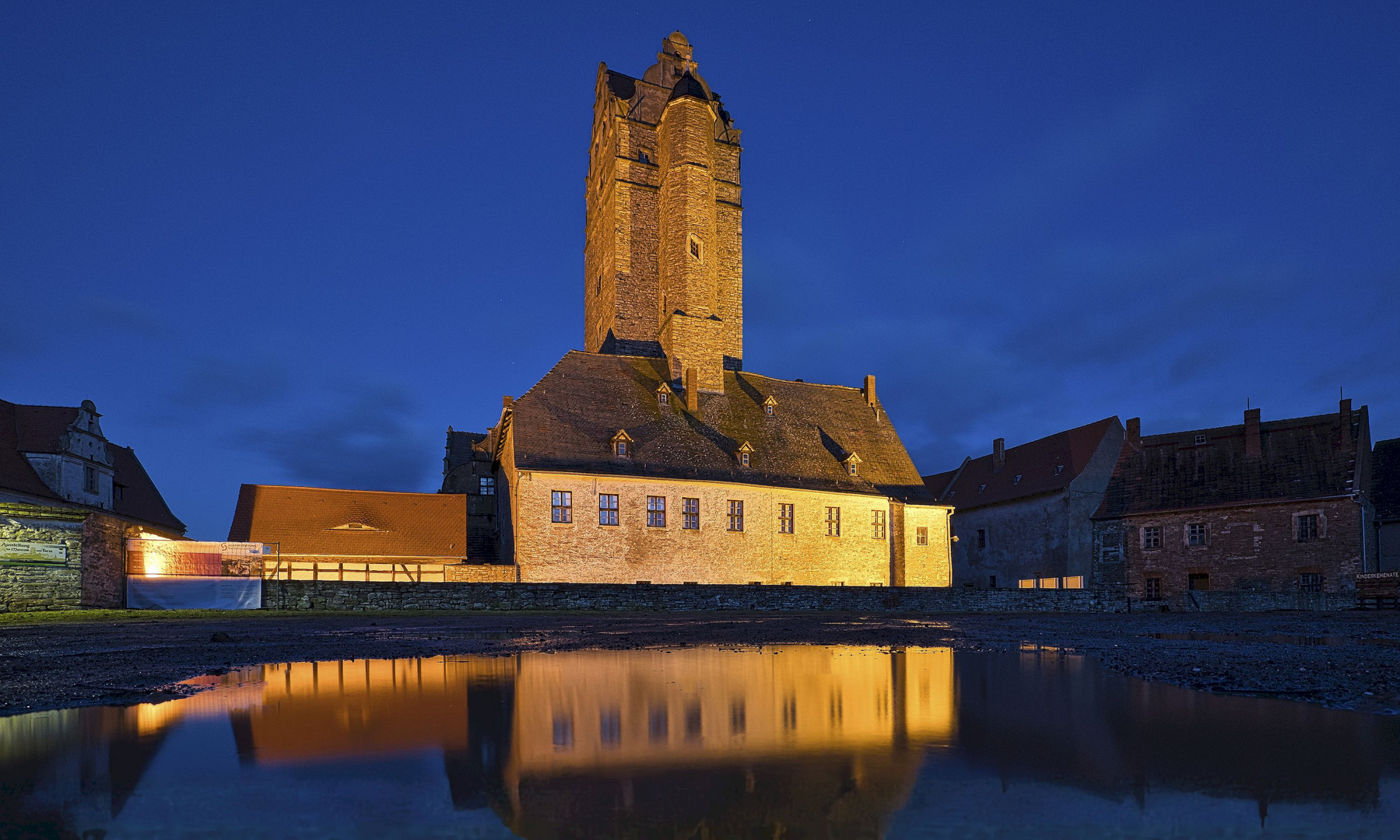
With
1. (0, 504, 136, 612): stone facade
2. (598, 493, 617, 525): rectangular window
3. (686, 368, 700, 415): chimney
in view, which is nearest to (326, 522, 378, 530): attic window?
(598, 493, 617, 525): rectangular window

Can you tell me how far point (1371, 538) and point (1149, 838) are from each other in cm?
4581

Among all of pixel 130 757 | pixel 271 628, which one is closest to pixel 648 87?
pixel 271 628

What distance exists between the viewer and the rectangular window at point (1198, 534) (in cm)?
3944

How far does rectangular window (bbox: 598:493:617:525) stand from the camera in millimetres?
34656

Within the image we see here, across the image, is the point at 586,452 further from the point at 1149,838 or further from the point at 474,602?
the point at 1149,838

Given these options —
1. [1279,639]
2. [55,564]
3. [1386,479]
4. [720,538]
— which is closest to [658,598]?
[720,538]

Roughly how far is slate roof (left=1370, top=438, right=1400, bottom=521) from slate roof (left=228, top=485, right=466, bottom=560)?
140 ft

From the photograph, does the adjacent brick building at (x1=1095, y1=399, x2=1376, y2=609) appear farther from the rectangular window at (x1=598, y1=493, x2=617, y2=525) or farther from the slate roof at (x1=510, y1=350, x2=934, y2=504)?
the rectangular window at (x1=598, y1=493, x2=617, y2=525)

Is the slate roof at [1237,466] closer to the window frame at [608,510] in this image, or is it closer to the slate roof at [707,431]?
the slate roof at [707,431]

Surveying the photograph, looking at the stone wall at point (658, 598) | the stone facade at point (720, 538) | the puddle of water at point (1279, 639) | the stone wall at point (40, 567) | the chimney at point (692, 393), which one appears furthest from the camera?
the chimney at point (692, 393)

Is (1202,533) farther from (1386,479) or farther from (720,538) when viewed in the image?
(720,538)

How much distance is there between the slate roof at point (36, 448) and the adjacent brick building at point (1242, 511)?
45.9 meters

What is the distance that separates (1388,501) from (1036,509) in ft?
50.8

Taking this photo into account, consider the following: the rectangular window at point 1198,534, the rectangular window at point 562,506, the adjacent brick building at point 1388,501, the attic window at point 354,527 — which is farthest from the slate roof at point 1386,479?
the attic window at point 354,527
